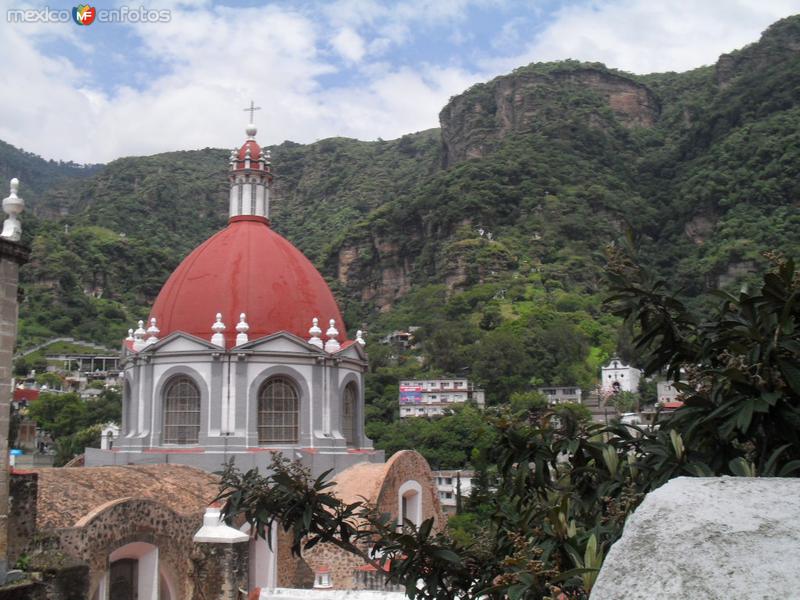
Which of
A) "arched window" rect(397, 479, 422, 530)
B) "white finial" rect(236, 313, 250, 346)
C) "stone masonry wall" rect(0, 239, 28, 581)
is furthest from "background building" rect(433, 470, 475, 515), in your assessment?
"stone masonry wall" rect(0, 239, 28, 581)

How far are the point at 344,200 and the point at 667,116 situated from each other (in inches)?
1955

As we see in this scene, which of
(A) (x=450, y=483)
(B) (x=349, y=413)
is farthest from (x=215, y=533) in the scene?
(A) (x=450, y=483)

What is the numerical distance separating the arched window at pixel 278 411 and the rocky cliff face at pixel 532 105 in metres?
97.2

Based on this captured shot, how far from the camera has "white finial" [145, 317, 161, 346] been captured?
1810cm

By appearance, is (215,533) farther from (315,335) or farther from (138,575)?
(315,335)

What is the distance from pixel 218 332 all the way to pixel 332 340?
101 inches

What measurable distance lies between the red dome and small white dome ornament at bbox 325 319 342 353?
0.36m

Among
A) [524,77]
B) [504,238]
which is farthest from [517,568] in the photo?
[524,77]

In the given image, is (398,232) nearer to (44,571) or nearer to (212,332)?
(212,332)

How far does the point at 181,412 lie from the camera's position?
17.8 meters

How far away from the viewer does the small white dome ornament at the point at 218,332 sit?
17.4 metres

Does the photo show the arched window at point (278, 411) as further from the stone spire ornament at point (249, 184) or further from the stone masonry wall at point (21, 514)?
the stone masonry wall at point (21, 514)

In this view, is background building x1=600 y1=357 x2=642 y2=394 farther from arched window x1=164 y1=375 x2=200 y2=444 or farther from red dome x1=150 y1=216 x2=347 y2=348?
arched window x1=164 y1=375 x2=200 y2=444


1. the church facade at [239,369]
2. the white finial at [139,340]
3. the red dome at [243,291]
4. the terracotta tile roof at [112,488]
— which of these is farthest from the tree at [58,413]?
the terracotta tile roof at [112,488]
